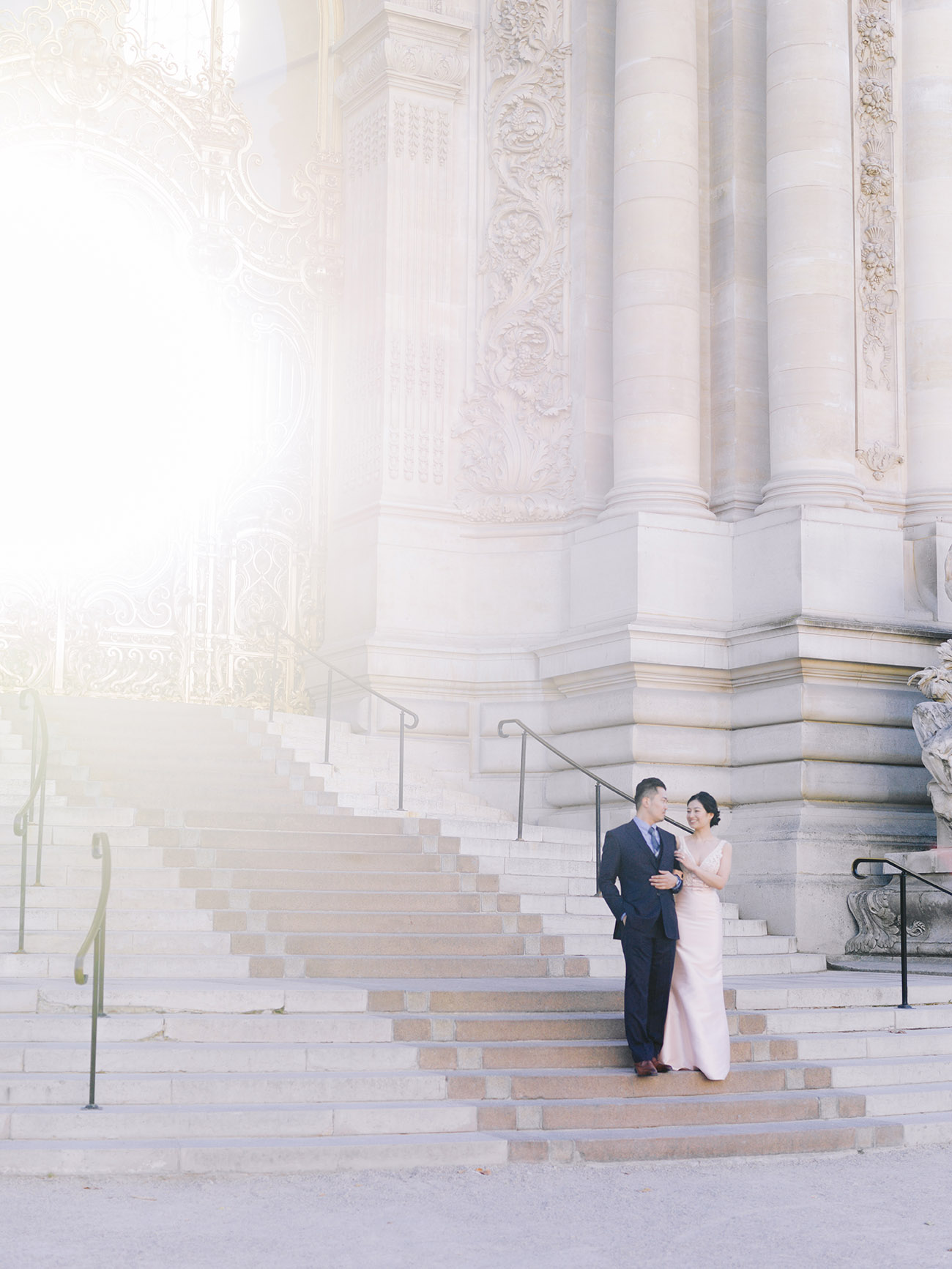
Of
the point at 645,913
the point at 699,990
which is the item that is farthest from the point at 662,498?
the point at 699,990

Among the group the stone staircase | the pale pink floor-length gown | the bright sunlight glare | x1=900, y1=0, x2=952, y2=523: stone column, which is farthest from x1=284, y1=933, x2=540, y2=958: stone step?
the bright sunlight glare

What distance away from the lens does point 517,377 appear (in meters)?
16.6

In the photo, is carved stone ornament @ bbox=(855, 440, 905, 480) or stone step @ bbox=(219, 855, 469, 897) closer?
stone step @ bbox=(219, 855, 469, 897)

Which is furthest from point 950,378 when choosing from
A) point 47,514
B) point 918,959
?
point 47,514

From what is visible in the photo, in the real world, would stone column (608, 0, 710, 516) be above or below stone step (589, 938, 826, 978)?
above

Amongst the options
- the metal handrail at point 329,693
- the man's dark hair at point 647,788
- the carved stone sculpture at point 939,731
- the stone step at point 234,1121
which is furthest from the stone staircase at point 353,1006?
the carved stone sculpture at point 939,731

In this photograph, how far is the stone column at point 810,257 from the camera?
14.8 metres

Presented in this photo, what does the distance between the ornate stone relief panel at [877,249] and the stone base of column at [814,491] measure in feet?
2.99

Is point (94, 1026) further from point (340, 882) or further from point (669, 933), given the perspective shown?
point (340, 882)

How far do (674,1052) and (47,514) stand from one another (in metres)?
9.59

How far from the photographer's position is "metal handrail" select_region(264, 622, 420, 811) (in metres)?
13.6

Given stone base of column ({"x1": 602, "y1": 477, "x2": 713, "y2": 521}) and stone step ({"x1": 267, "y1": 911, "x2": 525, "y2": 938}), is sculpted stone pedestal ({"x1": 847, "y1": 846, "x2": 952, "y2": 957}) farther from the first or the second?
stone base of column ({"x1": 602, "y1": 477, "x2": 713, "y2": 521})

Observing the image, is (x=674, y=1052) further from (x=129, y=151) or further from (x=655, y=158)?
(x=129, y=151)

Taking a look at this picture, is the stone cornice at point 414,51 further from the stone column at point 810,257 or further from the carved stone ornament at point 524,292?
the stone column at point 810,257
